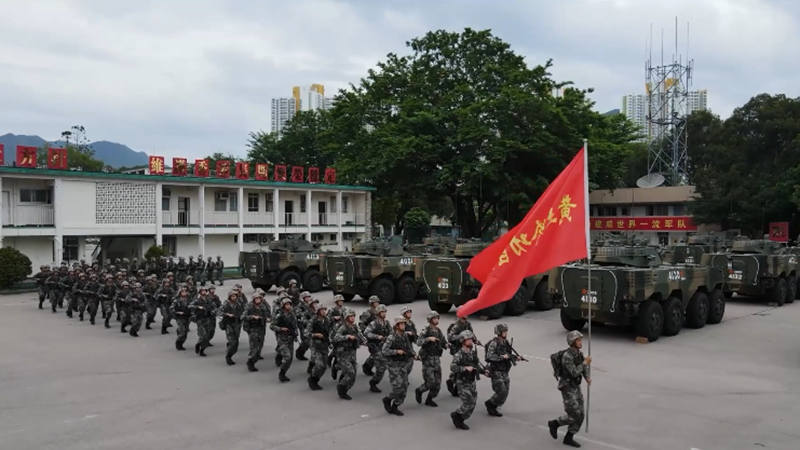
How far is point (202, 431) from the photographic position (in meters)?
7.27

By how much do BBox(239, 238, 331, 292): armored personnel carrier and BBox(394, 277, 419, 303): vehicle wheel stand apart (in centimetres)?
311

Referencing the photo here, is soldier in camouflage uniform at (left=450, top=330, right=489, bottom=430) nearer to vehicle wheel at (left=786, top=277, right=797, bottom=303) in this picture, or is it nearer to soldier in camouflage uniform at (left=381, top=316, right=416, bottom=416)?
soldier in camouflage uniform at (left=381, top=316, right=416, bottom=416)

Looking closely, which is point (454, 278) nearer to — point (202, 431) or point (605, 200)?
point (202, 431)

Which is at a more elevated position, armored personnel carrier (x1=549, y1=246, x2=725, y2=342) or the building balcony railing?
the building balcony railing

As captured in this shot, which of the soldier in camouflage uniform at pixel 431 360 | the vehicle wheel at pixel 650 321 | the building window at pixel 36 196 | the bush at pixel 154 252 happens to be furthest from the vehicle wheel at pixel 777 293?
the building window at pixel 36 196

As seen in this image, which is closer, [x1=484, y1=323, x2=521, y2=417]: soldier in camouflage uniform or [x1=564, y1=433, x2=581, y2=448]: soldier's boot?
[x1=564, y1=433, x2=581, y2=448]: soldier's boot

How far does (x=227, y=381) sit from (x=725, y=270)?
1381cm

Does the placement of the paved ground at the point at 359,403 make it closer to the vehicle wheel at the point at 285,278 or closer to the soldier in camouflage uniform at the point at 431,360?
the soldier in camouflage uniform at the point at 431,360

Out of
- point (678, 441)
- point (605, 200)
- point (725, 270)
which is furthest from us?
point (605, 200)

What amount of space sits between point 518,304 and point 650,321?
12.6 ft

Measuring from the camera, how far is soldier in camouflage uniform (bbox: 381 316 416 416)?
7.98m

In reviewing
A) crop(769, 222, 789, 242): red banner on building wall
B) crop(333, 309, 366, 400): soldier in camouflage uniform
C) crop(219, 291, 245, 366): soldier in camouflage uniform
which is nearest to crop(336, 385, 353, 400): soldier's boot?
crop(333, 309, 366, 400): soldier in camouflage uniform

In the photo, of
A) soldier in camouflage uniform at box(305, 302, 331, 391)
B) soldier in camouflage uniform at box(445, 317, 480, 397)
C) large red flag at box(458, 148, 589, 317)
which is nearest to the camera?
large red flag at box(458, 148, 589, 317)

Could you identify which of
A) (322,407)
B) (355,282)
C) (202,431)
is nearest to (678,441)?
(322,407)
